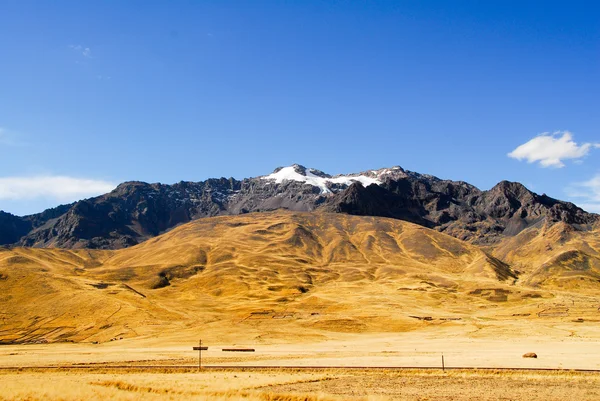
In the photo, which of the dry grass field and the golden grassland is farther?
the dry grass field

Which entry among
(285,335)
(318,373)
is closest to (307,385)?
(318,373)

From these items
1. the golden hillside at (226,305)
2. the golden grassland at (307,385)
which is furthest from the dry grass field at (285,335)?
the golden hillside at (226,305)

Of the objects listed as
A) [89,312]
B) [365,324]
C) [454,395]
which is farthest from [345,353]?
[89,312]

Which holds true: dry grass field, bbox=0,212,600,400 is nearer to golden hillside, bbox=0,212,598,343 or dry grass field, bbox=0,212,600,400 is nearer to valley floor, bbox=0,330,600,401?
valley floor, bbox=0,330,600,401

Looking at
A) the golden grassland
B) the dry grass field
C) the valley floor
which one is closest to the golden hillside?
the dry grass field

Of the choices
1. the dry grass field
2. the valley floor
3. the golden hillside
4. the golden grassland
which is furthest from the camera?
the golden hillside

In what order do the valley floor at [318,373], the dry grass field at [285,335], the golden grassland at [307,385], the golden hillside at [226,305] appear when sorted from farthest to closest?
the golden hillside at [226,305], the dry grass field at [285,335], the valley floor at [318,373], the golden grassland at [307,385]

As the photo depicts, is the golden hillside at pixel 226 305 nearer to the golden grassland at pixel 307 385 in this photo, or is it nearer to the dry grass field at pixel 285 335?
the dry grass field at pixel 285 335

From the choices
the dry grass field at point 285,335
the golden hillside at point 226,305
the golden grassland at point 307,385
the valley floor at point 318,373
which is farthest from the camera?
the golden hillside at point 226,305

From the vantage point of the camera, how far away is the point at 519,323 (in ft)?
383

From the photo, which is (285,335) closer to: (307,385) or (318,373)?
(318,373)

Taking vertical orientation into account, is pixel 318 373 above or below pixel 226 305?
above

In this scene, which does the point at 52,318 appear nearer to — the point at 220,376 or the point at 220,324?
the point at 220,324

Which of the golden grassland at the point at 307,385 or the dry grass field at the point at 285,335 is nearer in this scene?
the golden grassland at the point at 307,385
